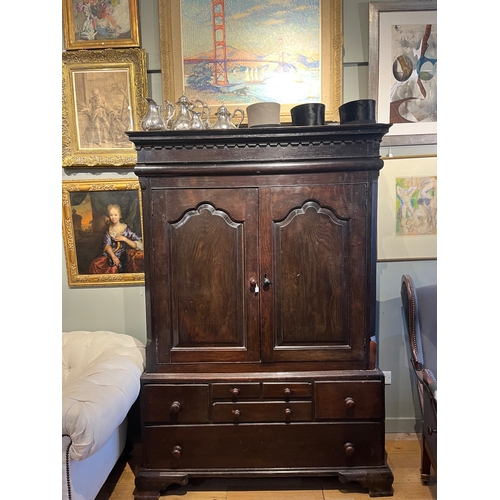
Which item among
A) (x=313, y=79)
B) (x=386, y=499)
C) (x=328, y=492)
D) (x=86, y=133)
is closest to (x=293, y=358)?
(x=328, y=492)

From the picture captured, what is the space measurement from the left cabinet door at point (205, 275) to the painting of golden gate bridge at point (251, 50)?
816 millimetres

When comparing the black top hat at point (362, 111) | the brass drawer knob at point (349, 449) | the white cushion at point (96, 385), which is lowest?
the brass drawer knob at point (349, 449)

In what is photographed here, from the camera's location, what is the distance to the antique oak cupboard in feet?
5.84

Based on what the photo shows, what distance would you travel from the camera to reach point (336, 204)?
1780mm

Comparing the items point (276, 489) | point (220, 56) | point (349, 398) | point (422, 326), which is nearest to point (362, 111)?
point (220, 56)

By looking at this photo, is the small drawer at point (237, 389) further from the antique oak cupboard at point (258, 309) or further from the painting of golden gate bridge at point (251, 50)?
the painting of golden gate bridge at point (251, 50)

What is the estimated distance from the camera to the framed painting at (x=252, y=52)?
218cm

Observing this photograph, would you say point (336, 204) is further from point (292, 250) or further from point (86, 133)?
point (86, 133)

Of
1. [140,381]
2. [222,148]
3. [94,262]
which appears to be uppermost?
[222,148]

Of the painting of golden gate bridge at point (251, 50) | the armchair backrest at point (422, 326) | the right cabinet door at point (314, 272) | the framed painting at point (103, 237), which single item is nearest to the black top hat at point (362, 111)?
the right cabinet door at point (314, 272)

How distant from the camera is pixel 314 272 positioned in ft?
5.97

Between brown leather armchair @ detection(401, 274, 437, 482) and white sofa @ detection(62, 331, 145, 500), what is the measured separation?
1.47 meters

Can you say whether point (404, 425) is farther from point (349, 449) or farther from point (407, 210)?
point (407, 210)
